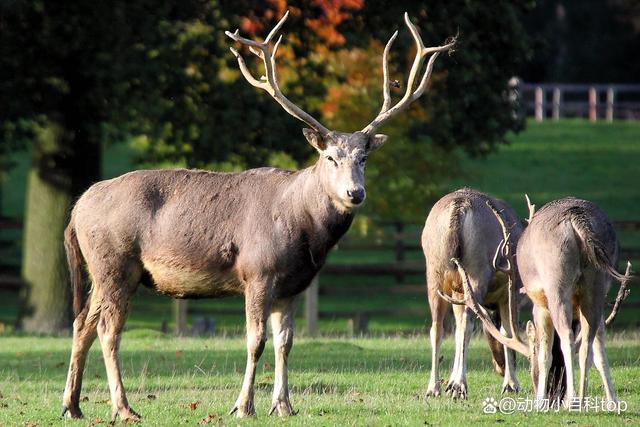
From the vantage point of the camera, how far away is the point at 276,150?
2042 cm

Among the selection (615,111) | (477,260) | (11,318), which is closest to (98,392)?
(477,260)

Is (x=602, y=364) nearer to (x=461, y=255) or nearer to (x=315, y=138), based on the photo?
(x=461, y=255)

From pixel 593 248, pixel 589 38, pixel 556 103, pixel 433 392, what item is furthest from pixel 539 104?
pixel 593 248

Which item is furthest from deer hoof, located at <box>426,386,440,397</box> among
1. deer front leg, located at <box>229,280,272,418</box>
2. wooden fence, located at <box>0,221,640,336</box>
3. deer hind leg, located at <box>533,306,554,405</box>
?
wooden fence, located at <box>0,221,640,336</box>

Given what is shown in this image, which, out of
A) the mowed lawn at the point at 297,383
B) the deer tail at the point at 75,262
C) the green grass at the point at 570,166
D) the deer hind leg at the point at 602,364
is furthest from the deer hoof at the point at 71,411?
the green grass at the point at 570,166

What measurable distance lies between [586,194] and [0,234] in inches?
784

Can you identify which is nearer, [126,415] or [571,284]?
[571,284]

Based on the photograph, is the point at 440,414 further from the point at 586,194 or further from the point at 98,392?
the point at 586,194

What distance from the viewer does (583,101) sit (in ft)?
203

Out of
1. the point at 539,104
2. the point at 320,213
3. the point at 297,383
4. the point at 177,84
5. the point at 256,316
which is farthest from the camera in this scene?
the point at 539,104

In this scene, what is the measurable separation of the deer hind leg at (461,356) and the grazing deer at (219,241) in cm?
175

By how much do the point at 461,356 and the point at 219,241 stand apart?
2.63m

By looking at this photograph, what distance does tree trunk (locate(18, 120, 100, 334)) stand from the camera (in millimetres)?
20609

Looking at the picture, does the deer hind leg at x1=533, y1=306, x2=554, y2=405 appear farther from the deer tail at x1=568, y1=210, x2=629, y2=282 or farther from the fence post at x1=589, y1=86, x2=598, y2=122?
the fence post at x1=589, y1=86, x2=598, y2=122
